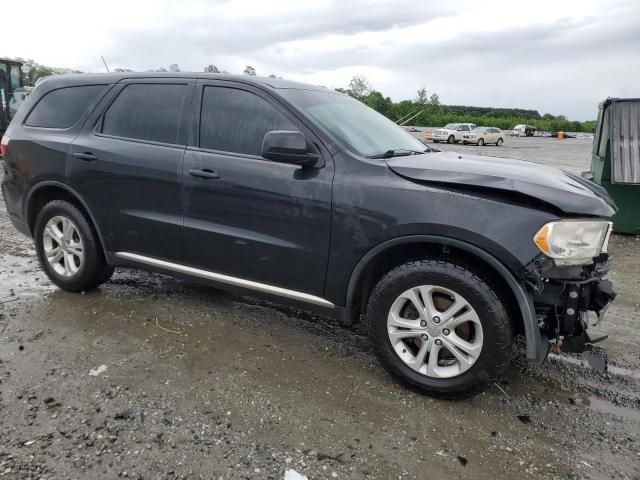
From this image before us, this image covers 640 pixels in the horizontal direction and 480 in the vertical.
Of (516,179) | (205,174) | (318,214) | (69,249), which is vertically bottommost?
(69,249)

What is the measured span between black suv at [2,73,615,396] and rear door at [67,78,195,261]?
0.04ft

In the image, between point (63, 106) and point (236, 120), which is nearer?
point (236, 120)

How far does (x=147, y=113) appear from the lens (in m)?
3.87

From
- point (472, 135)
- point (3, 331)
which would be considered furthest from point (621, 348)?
point (472, 135)

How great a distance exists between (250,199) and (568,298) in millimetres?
2000

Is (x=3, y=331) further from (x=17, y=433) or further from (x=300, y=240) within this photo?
(x=300, y=240)

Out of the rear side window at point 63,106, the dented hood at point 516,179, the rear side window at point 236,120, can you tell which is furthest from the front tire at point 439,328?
the rear side window at point 63,106

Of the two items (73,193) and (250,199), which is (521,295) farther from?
(73,193)

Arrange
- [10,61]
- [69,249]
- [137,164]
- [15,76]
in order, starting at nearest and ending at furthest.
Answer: [137,164]
[69,249]
[10,61]
[15,76]

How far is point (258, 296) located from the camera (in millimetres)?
3463

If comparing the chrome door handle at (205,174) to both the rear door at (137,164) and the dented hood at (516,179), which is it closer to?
the rear door at (137,164)

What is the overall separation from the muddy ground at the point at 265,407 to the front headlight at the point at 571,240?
0.93 metres

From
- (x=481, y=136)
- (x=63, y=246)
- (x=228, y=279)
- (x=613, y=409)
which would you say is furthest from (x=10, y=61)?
(x=481, y=136)

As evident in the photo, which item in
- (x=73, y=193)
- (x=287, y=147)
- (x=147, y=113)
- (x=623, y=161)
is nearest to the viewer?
(x=287, y=147)
